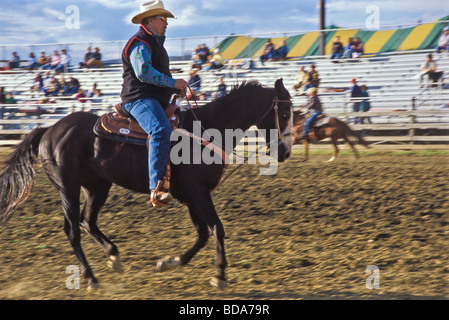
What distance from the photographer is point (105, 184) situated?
629 centimetres

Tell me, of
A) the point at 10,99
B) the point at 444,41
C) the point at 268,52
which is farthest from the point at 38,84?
the point at 444,41

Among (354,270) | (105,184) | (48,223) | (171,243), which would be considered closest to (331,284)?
(354,270)

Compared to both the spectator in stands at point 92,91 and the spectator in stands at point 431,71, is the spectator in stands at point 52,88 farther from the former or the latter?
the spectator in stands at point 431,71

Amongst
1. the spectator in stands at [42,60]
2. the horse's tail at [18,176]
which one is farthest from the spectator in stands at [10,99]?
the horse's tail at [18,176]

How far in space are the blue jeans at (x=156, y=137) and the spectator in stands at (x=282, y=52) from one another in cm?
1319

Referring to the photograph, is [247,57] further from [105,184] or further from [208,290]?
[208,290]

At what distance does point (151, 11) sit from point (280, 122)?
1779mm

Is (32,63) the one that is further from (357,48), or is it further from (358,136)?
(358,136)

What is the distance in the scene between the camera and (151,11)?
5410 millimetres

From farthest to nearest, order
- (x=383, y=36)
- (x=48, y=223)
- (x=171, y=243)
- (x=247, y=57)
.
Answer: (x=247, y=57) < (x=383, y=36) < (x=48, y=223) < (x=171, y=243)

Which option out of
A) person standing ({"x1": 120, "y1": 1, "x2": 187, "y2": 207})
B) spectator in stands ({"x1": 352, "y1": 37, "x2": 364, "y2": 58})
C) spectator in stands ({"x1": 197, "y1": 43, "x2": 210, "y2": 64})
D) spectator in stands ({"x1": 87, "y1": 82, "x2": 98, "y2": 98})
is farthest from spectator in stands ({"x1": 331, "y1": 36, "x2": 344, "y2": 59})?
person standing ({"x1": 120, "y1": 1, "x2": 187, "y2": 207})

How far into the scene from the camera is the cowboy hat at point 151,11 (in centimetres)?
541

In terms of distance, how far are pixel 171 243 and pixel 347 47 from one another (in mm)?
12714

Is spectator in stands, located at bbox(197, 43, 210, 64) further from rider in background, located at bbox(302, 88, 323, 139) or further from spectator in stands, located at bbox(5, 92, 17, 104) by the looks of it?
spectator in stands, located at bbox(5, 92, 17, 104)
